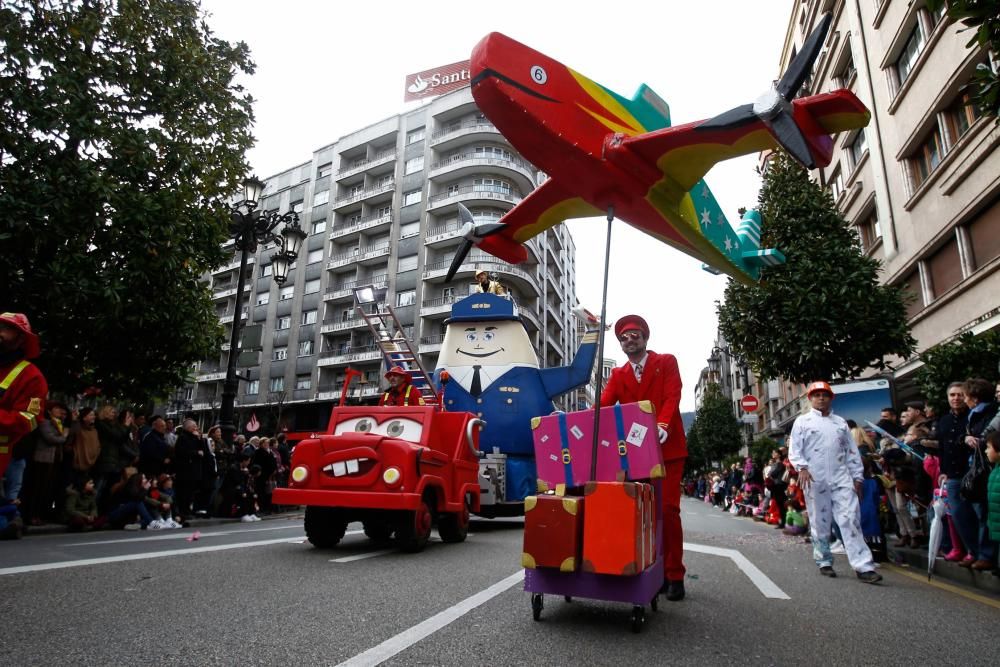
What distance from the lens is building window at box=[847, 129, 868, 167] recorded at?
20.3 metres

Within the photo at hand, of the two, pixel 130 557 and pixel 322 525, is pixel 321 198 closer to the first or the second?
pixel 322 525

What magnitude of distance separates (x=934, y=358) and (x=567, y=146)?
7.48 meters

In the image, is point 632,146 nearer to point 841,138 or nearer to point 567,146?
point 567,146

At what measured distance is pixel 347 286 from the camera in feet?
154

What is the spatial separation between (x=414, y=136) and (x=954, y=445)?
4551 cm

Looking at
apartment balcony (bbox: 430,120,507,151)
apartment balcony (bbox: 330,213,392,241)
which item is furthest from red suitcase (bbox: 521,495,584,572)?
apartment balcony (bbox: 330,213,392,241)

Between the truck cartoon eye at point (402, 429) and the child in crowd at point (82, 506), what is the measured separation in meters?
4.66

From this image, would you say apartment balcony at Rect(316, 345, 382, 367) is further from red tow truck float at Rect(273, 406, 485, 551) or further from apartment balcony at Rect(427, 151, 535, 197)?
red tow truck float at Rect(273, 406, 485, 551)

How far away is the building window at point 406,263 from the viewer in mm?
43672

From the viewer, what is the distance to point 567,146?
15.2 ft

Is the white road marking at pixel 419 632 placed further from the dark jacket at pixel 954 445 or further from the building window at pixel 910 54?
the building window at pixel 910 54

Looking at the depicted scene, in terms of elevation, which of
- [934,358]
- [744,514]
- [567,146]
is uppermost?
[567,146]

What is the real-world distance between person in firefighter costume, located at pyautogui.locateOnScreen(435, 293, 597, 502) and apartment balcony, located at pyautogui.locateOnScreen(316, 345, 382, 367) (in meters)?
32.4

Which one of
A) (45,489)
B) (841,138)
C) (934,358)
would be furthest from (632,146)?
(841,138)
